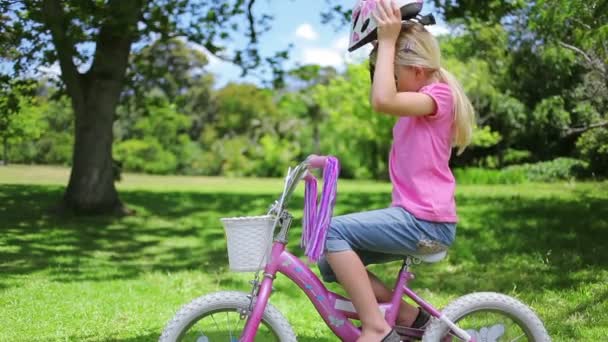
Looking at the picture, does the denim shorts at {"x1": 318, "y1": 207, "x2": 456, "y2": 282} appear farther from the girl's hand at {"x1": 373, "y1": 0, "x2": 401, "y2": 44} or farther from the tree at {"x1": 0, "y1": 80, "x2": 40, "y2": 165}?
the tree at {"x1": 0, "y1": 80, "x2": 40, "y2": 165}

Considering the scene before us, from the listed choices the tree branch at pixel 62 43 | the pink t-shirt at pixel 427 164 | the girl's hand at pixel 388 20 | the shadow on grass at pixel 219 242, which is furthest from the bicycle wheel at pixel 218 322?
the tree branch at pixel 62 43

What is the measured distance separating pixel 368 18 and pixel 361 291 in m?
1.13

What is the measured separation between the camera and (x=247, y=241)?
271 centimetres

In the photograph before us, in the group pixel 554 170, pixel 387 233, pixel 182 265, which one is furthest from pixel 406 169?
pixel 554 170

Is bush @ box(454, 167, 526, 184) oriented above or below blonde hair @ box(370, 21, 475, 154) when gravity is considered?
below

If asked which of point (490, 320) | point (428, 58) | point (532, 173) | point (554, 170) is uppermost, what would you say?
point (428, 58)

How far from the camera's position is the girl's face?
294 cm

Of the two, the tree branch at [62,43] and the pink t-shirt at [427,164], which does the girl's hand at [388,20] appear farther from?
the tree branch at [62,43]

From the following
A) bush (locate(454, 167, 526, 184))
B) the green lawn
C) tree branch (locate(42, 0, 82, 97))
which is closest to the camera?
the green lawn

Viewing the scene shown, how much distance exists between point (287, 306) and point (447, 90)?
3.27m

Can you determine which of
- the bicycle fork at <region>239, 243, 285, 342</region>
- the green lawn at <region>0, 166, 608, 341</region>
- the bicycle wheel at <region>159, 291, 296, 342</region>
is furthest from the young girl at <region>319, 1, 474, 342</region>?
the green lawn at <region>0, 166, 608, 341</region>

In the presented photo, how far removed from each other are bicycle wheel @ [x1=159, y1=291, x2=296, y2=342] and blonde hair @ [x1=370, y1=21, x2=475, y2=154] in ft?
3.73

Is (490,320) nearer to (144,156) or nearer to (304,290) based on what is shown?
(304,290)

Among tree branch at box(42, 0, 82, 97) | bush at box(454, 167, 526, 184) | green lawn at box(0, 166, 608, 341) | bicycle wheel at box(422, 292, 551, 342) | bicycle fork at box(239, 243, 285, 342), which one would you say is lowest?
bush at box(454, 167, 526, 184)
